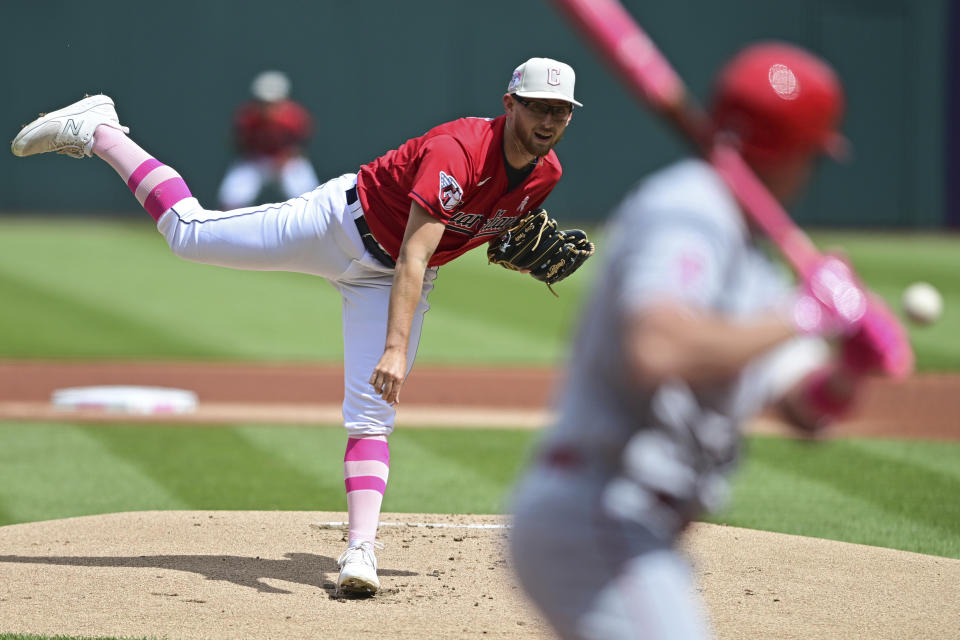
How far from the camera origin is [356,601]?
467 cm

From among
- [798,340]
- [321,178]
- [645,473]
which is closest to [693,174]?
[798,340]

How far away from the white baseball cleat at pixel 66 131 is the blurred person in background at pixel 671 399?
3312 millimetres

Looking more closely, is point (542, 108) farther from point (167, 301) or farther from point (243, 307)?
point (167, 301)

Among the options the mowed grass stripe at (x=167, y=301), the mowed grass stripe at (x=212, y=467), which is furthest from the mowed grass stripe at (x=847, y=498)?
the mowed grass stripe at (x=167, y=301)

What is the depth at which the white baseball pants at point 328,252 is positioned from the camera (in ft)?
15.8

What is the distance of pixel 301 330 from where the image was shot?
13.2 m

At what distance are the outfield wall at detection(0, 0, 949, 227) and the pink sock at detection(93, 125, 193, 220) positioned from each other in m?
17.4

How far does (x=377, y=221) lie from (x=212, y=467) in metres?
3.16

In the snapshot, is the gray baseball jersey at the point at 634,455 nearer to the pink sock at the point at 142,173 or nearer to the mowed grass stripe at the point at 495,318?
the pink sock at the point at 142,173

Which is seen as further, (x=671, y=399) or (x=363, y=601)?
(x=363, y=601)

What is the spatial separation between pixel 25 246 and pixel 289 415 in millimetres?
10747

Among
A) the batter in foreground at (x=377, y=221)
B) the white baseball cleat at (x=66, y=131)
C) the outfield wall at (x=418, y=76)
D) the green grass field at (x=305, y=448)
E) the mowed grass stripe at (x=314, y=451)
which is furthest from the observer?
the outfield wall at (x=418, y=76)

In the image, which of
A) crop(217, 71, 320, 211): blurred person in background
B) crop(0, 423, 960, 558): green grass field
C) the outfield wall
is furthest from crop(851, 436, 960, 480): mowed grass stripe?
the outfield wall

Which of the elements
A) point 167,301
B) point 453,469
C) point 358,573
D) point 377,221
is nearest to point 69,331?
point 167,301
